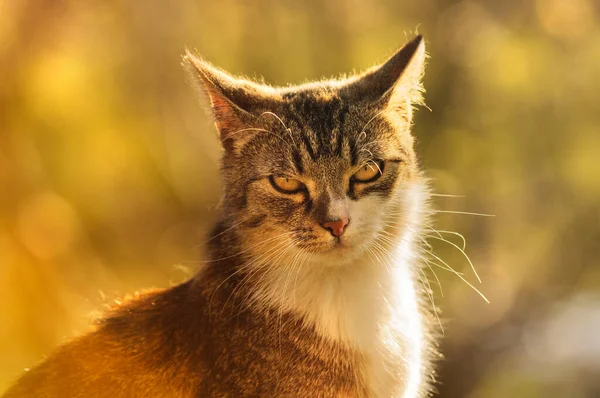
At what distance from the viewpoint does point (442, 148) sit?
15.8ft

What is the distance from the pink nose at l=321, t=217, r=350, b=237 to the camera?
82.4 inches

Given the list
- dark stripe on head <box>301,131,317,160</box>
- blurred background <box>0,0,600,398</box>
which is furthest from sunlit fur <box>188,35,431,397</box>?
blurred background <box>0,0,600,398</box>

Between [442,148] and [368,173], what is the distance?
2700 mm

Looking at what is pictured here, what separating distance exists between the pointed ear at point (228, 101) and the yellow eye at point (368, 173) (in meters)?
0.41

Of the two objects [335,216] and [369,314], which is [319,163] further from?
[369,314]

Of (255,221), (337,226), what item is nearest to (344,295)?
(337,226)

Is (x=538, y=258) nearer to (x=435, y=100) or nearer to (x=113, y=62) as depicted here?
(x=435, y=100)

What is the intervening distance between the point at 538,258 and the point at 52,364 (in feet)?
13.1

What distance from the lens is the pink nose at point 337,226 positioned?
2092 millimetres

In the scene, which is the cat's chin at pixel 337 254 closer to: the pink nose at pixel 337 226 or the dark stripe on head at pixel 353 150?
the pink nose at pixel 337 226

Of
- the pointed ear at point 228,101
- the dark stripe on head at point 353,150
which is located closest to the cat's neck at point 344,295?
the dark stripe on head at point 353,150

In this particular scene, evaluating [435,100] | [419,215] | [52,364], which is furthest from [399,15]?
[52,364]

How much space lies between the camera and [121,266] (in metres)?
4.73

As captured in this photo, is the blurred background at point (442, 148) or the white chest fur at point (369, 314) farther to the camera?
the blurred background at point (442, 148)
